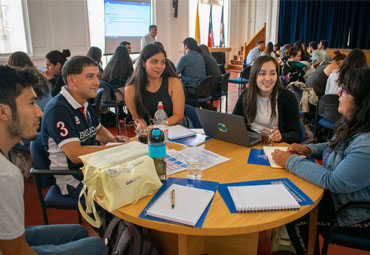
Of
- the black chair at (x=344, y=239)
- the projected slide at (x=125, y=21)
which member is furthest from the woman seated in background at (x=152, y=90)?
the projected slide at (x=125, y=21)

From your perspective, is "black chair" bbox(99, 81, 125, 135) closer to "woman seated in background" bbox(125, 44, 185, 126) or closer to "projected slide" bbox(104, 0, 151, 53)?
"woman seated in background" bbox(125, 44, 185, 126)

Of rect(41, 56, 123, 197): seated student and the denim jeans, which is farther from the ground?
rect(41, 56, 123, 197): seated student

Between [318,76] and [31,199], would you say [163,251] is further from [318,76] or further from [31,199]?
[318,76]

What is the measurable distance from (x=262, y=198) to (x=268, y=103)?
119 cm

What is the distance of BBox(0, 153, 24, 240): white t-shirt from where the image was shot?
0.95 metres

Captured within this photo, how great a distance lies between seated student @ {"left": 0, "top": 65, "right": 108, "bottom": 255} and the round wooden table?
1.08 ft

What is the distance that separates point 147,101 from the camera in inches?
102

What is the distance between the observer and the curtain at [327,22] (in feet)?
36.6

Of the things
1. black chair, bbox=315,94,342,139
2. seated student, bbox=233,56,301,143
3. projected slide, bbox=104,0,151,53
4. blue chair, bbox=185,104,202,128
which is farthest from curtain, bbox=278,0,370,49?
blue chair, bbox=185,104,202,128

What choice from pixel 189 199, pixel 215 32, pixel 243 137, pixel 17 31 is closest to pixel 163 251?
pixel 189 199

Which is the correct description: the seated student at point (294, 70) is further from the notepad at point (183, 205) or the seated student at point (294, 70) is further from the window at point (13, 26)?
the window at point (13, 26)

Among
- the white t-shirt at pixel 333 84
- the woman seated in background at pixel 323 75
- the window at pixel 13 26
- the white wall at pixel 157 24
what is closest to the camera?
the white t-shirt at pixel 333 84

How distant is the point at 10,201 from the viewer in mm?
965

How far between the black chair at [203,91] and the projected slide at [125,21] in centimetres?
439
